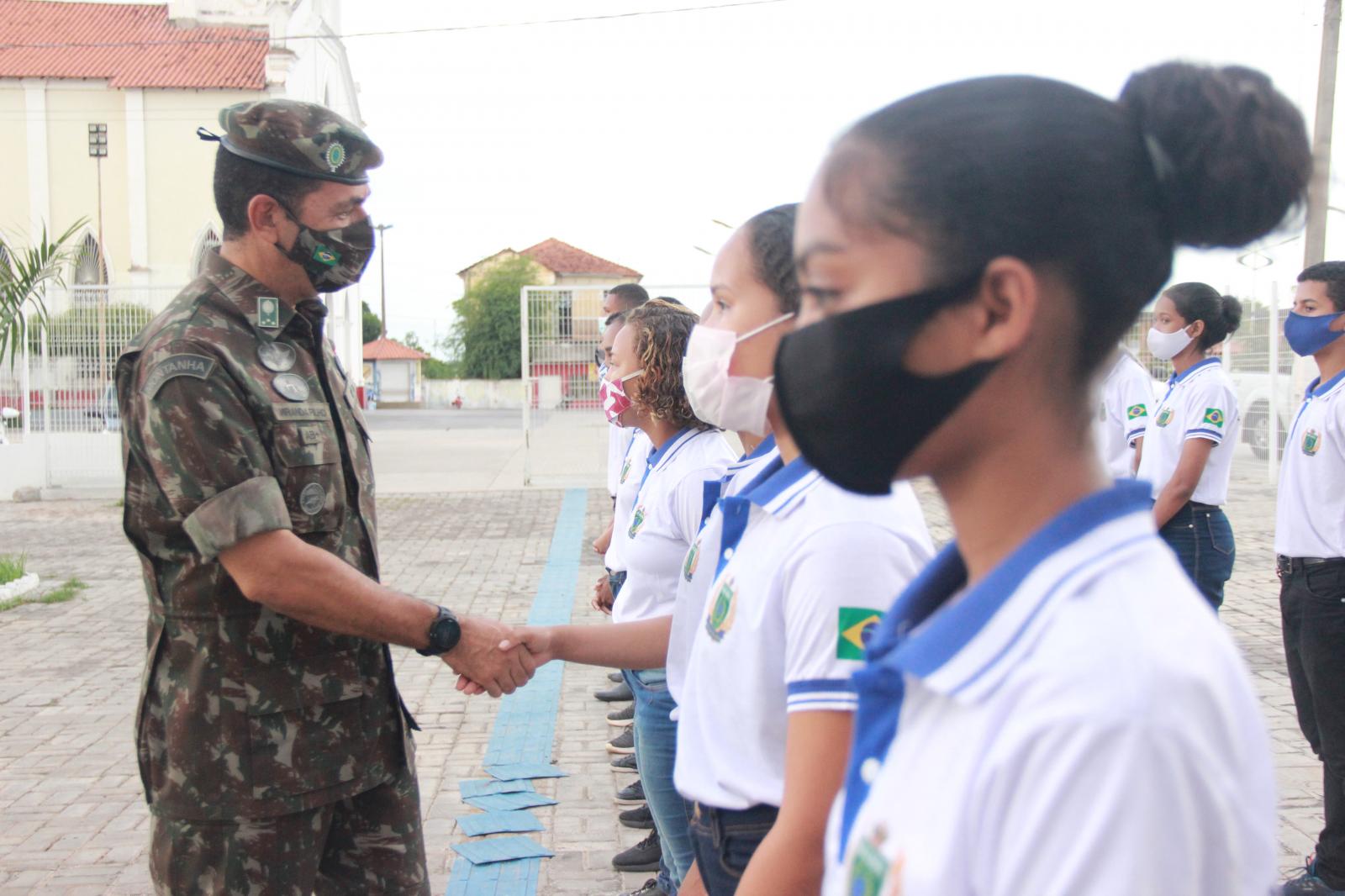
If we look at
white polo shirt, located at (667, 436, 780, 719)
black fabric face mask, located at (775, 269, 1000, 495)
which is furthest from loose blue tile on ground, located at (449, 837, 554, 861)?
black fabric face mask, located at (775, 269, 1000, 495)

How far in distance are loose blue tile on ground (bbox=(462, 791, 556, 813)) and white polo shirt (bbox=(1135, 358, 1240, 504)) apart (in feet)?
9.93

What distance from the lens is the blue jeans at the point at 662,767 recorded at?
324 cm

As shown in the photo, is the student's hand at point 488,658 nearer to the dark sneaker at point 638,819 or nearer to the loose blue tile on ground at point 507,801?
the dark sneaker at point 638,819

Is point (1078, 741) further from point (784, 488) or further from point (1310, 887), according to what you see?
point (1310, 887)

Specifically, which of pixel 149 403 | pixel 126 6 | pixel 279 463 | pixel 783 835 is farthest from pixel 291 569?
pixel 126 6

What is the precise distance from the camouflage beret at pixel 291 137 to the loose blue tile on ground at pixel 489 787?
10.4ft

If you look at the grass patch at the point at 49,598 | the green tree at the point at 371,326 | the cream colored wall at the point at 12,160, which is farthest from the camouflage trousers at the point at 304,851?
the green tree at the point at 371,326

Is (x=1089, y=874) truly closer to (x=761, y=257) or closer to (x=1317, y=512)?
(x=761, y=257)

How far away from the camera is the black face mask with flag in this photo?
2812mm

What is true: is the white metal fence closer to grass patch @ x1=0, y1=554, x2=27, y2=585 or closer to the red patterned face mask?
grass patch @ x1=0, y1=554, x2=27, y2=585

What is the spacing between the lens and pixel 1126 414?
22.1ft

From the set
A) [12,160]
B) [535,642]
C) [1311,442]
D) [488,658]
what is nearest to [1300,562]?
[1311,442]

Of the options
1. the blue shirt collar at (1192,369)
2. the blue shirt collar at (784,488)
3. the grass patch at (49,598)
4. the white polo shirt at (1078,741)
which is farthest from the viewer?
the grass patch at (49,598)

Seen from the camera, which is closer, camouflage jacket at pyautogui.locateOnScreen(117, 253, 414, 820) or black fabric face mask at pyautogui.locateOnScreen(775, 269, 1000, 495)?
black fabric face mask at pyautogui.locateOnScreen(775, 269, 1000, 495)
